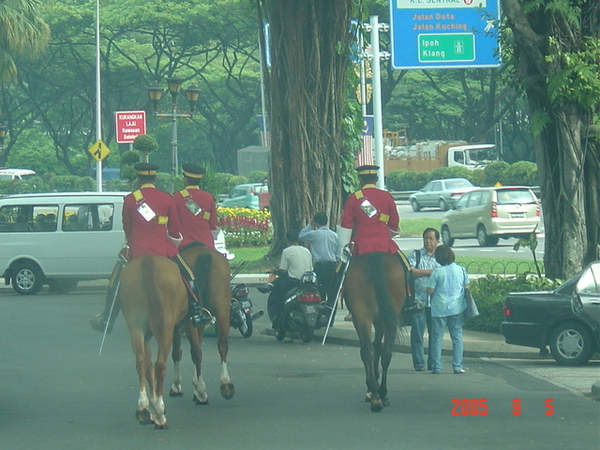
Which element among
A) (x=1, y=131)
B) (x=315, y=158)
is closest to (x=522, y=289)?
(x=315, y=158)

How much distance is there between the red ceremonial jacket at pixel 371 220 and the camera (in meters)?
10.7

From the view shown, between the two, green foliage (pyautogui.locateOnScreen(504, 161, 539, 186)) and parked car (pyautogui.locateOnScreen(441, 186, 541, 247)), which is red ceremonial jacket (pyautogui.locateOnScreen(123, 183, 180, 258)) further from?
green foliage (pyautogui.locateOnScreen(504, 161, 539, 186))

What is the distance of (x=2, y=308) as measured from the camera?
20.6 meters

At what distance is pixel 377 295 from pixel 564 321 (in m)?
3.57

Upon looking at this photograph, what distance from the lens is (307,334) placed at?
51.2 ft

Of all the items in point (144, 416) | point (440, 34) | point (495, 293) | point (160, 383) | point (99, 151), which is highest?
point (440, 34)

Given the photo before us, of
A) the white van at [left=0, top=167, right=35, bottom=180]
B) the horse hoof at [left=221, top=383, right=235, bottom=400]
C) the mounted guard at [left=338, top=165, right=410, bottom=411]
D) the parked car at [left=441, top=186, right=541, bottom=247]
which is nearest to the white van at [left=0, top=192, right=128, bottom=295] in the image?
the parked car at [left=441, top=186, right=541, bottom=247]

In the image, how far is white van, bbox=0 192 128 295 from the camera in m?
23.2

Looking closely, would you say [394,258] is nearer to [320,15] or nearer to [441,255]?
[441,255]

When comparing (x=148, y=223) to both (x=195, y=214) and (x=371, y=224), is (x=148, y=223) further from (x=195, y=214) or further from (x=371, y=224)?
(x=371, y=224)

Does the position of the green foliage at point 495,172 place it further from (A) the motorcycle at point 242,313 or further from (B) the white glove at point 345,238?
(B) the white glove at point 345,238

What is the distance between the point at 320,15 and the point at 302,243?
661cm

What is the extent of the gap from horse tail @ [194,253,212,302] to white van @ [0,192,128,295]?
12.7m

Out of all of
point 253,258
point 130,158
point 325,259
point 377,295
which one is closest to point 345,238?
point 377,295
